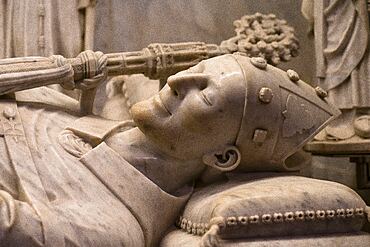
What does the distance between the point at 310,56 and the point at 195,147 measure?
235 centimetres

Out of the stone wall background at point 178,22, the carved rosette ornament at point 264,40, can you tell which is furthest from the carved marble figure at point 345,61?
the stone wall background at point 178,22

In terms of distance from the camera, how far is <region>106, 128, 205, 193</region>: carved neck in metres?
3.13

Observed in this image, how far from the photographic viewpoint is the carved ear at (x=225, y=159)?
3.09 meters

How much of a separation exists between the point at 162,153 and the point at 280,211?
0.57 meters

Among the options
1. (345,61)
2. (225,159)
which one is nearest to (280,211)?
(225,159)

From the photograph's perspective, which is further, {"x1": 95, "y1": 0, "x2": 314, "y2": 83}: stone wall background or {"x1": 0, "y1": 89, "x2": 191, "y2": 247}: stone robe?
{"x1": 95, "y1": 0, "x2": 314, "y2": 83}: stone wall background

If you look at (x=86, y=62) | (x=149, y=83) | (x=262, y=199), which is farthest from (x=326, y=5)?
(x=262, y=199)

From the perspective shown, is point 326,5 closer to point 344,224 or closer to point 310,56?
point 310,56

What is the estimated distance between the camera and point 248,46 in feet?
13.6

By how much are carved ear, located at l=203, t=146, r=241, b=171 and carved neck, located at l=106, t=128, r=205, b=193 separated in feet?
0.23

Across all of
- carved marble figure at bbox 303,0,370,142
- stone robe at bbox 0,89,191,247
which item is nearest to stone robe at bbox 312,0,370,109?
carved marble figure at bbox 303,0,370,142

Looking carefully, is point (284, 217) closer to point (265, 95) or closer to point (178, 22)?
point (265, 95)

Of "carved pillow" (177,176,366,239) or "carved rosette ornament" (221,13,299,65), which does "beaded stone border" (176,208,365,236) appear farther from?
"carved rosette ornament" (221,13,299,65)

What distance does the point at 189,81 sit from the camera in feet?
10.1
